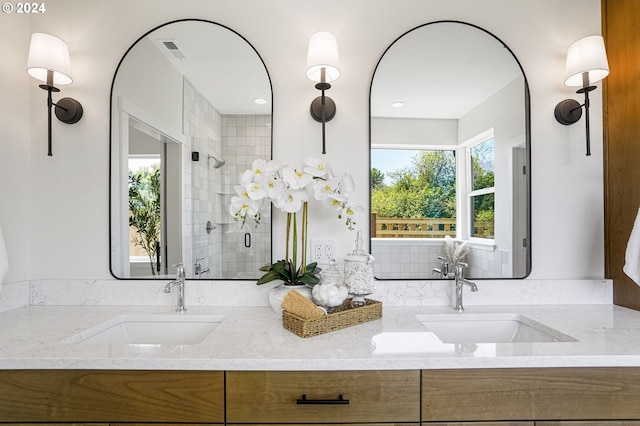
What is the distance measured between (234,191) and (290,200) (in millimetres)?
329

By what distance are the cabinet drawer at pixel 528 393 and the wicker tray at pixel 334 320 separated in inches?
13.2

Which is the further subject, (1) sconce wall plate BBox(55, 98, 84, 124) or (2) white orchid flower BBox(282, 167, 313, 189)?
(1) sconce wall plate BBox(55, 98, 84, 124)

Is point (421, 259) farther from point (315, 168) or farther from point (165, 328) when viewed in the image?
point (165, 328)

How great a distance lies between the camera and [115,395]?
104cm

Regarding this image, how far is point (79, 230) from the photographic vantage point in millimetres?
1657

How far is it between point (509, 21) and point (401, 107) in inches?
26.1

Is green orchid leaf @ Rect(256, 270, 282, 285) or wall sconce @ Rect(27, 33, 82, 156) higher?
wall sconce @ Rect(27, 33, 82, 156)

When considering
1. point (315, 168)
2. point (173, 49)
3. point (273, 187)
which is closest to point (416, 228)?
point (315, 168)

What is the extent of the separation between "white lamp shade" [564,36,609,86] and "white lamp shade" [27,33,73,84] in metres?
2.22

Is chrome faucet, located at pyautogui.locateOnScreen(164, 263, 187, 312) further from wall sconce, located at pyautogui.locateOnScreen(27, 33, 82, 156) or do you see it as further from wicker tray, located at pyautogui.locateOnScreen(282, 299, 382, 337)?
wall sconce, located at pyautogui.locateOnScreen(27, 33, 82, 156)

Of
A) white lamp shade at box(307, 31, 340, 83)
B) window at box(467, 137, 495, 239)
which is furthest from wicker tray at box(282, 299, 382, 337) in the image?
white lamp shade at box(307, 31, 340, 83)

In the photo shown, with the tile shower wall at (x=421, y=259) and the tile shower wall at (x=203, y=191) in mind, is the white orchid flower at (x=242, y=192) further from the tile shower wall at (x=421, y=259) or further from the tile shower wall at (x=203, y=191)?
the tile shower wall at (x=421, y=259)

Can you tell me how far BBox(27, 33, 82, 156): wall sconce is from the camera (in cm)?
151

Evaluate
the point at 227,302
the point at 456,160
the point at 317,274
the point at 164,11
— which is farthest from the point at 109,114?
the point at 456,160
